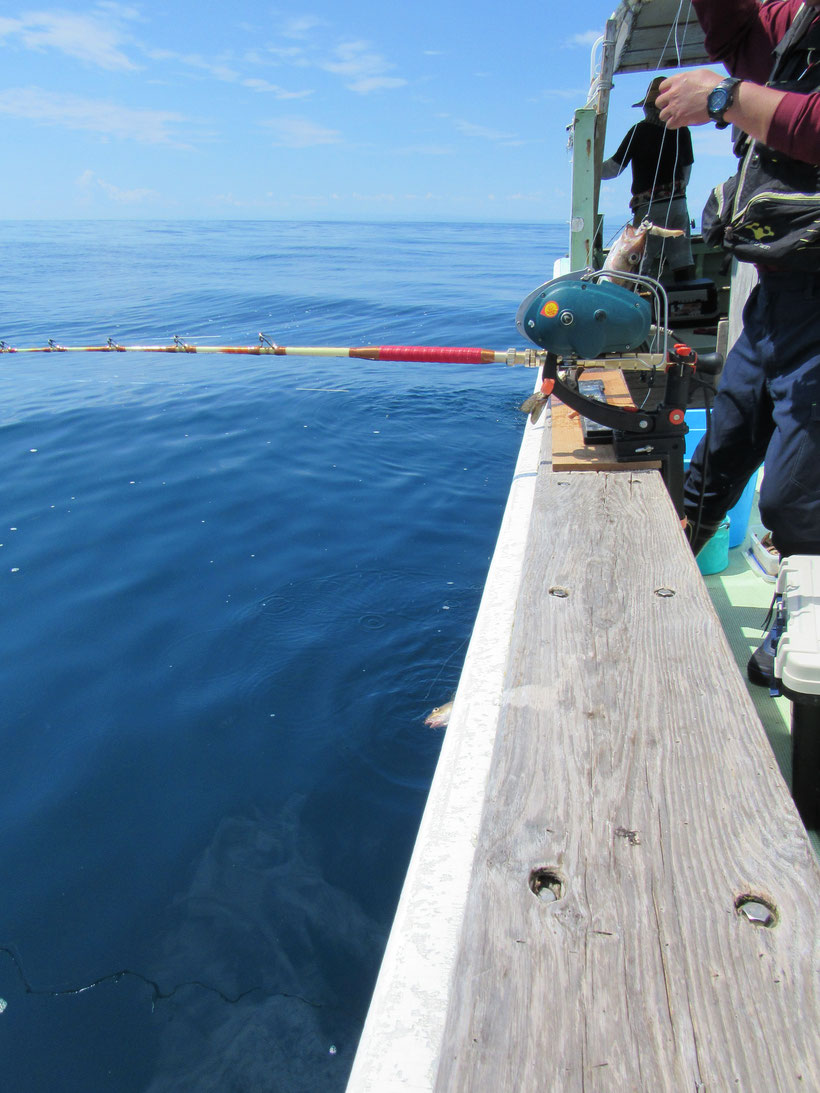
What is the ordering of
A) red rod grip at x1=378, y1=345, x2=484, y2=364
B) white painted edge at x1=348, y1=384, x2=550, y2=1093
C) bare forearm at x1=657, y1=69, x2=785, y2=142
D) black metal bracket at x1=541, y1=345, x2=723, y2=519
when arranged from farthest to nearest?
1. red rod grip at x1=378, y1=345, x2=484, y2=364
2. black metal bracket at x1=541, y1=345, x2=723, y2=519
3. bare forearm at x1=657, y1=69, x2=785, y2=142
4. white painted edge at x1=348, y1=384, x2=550, y2=1093

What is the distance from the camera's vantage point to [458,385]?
34.1ft

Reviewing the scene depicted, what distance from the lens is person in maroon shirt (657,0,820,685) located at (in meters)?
1.82

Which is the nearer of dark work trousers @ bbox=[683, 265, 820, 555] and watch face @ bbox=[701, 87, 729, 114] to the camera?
watch face @ bbox=[701, 87, 729, 114]

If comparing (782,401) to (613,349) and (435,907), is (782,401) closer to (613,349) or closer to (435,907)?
(613,349)

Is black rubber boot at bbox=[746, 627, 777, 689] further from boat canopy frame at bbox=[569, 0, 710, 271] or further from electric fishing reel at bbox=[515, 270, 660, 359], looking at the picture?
boat canopy frame at bbox=[569, 0, 710, 271]

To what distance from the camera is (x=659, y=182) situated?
7766mm

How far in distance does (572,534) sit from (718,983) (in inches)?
52.8

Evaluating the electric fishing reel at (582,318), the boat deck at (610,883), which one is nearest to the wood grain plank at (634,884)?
the boat deck at (610,883)

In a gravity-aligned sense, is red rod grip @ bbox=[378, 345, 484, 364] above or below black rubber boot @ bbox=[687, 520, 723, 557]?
above

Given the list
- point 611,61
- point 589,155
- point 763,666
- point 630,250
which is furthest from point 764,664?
point 611,61

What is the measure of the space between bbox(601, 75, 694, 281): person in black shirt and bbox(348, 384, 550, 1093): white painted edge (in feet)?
22.8

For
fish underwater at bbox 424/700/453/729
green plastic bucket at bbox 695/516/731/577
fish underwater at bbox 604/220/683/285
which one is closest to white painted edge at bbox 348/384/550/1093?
fish underwater at bbox 424/700/453/729

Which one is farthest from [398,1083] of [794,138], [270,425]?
[270,425]

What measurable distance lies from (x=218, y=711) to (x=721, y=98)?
311 cm
